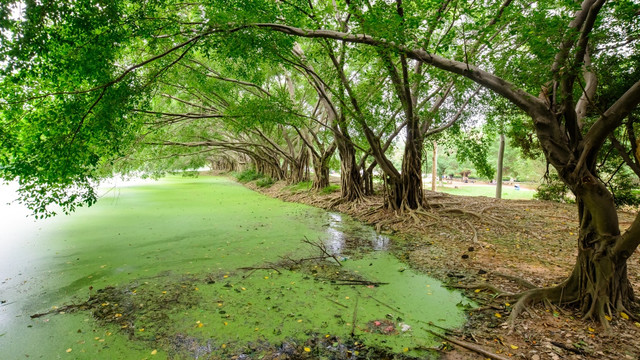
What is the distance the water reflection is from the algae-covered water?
0.11ft

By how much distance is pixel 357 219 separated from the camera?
290 inches

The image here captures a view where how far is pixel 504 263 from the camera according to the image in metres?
3.92

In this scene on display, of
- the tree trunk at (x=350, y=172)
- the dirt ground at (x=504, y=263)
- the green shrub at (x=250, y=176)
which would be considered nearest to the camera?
the dirt ground at (x=504, y=263)

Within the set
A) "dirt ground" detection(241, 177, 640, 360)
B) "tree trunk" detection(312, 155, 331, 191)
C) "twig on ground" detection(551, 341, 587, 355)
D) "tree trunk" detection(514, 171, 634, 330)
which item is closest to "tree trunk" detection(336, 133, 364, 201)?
"dirt ground" detection(241, 177, 640, 360)

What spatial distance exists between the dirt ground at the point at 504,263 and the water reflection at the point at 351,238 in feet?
1.04

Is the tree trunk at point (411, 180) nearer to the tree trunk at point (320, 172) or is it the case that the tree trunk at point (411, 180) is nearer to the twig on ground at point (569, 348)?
the tree trunk at point (320, 172)

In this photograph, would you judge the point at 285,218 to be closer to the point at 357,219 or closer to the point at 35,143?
the point at 357,219

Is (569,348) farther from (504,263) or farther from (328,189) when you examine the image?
(328,189)

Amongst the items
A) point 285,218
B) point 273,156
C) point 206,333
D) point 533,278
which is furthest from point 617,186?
point 273,156

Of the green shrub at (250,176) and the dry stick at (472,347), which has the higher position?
the green shrub at (250,176)

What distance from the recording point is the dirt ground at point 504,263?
7.21 ft

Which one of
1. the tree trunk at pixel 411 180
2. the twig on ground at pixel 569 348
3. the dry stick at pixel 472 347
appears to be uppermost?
the tree trunk at pixel 411 180

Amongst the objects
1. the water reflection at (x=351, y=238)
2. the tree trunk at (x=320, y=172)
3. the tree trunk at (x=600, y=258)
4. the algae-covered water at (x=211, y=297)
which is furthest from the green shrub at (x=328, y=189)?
the tree trunk at (x=600, y=258)

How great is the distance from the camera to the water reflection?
16.3ft
